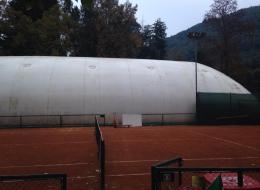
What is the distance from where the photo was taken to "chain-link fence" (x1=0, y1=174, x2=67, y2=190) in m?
5.48

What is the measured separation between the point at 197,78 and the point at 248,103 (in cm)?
569

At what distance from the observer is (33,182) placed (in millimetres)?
8945

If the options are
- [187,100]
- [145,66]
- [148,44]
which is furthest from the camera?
[148,44]

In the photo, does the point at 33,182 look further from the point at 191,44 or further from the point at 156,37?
the point at 191,44

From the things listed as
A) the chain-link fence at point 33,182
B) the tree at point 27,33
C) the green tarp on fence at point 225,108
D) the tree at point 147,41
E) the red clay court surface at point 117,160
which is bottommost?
the red clay court surface at point 117,160

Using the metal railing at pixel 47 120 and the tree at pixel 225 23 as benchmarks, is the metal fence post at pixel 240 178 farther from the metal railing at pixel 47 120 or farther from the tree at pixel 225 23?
the tree at pixel 225 23

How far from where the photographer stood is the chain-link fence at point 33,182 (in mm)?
5480

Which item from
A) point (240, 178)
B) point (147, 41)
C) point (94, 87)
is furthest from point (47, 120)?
point (147, 41)

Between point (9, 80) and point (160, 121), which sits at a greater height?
point (9, 80)

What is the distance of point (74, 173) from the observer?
12.9m

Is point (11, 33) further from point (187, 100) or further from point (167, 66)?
point (187, 100)

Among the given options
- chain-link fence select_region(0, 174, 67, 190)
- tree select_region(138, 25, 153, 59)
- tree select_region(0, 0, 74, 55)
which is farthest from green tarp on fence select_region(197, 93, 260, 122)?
tree select_region(138, 25, 153, 59)

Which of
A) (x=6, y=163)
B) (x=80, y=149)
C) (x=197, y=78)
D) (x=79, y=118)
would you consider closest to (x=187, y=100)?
(x=197, y=78)

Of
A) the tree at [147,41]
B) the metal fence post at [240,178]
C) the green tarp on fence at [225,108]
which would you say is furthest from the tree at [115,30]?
the metal fence post at [240,178]
